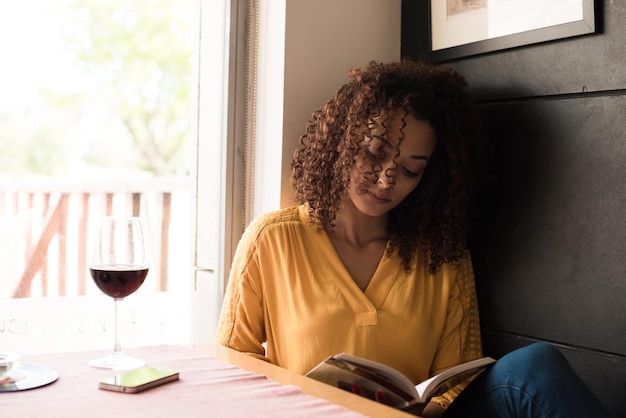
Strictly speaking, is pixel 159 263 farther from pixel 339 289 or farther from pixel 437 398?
pixel 437 398

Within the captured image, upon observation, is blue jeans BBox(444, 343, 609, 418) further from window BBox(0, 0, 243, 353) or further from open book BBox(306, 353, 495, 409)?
window BBox(0, 0, 243, 353)

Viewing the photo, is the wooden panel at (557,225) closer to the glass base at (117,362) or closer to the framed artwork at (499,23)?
the framed artwork at (499,23)

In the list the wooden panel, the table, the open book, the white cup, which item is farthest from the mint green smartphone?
the wooden panel

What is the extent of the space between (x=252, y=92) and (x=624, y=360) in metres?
1.12

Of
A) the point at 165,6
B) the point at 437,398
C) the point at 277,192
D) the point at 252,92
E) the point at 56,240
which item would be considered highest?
the point at 165,6

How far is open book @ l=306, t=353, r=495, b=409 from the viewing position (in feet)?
4.22

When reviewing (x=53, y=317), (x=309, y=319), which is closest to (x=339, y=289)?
(x=309, y=319)

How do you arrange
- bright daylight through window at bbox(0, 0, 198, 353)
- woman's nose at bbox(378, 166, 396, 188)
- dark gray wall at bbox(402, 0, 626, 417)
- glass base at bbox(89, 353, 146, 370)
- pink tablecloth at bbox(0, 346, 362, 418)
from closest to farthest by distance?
pink tablecloth at bbox(0, 346, 362, 418)
glass base at bbox(89, 353, 146, 370)
dark gray wall at bbox(402, 0, 626, 417)
woman's nose at bbox(378, 166, 396, 188)
bright daylight through window at bbox(0, 0, 198, 353)

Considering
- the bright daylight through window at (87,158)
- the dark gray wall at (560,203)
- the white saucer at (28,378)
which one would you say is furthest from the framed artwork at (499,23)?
the white saucer at (28,378)

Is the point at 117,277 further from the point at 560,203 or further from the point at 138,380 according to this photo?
the point at 560,203

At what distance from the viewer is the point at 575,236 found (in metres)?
1.67

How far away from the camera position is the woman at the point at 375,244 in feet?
5.54

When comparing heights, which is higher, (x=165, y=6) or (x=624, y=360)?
(x=165, y=6)

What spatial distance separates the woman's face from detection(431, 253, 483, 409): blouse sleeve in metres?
0.25
